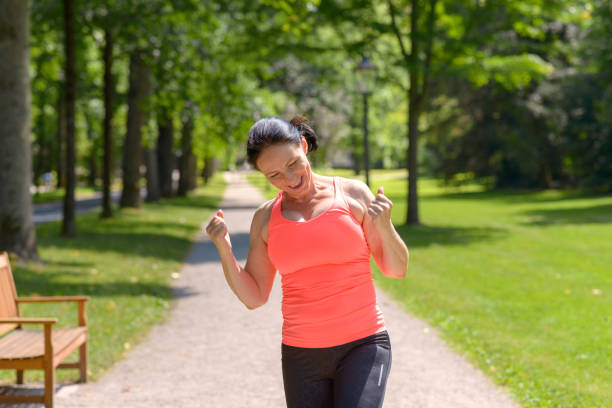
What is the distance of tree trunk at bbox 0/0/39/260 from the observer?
11344 mm

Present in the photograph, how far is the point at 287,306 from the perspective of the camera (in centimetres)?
300

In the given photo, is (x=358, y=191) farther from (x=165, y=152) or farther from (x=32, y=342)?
(x=165, y=152)

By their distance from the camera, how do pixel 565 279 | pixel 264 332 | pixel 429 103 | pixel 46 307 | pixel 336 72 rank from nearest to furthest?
pixel 264 332, pixel 46 307, pixel 565 279, pixel 336 72, pixel 429 103

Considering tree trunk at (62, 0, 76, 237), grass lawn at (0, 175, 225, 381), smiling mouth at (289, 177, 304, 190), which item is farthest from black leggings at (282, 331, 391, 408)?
tree trunk at (62, 0, 76, 237)

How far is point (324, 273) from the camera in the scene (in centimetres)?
289

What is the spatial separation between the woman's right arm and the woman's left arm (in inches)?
17.2

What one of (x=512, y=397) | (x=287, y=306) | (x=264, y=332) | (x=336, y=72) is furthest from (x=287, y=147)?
(x=336, y=72)

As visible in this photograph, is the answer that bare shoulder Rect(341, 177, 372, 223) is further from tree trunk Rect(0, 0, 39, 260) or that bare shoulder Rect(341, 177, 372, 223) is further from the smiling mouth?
tree trunk Rect(0, 0, 39, 260)

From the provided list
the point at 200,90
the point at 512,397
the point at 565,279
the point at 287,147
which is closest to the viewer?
the point at 287,147

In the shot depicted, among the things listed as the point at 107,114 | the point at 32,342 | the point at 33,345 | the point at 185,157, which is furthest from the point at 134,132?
the point at 33,345

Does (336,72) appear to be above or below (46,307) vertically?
above

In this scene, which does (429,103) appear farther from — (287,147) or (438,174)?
(287,147)

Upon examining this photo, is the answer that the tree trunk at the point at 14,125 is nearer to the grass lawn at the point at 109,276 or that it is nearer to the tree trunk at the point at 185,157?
the grass lawn at the point at 109,276

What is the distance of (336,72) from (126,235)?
645 inches
